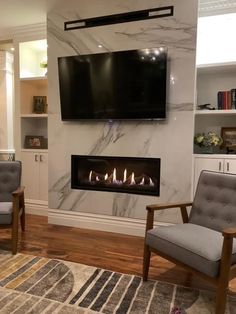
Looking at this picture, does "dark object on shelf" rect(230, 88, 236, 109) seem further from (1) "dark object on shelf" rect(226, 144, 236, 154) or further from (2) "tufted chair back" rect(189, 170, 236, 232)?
(2) "tufted chair back" rect(189, 170, 236, 232)

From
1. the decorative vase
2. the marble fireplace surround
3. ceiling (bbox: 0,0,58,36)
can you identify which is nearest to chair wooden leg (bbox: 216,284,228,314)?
the marble fireplace surround

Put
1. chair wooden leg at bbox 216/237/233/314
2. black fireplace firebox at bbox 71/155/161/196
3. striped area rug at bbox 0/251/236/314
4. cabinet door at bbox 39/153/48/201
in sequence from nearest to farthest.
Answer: chair wooden leg at bbox 216/237/233/314, striped area rug at bbox 0/251/236/314, black fireplace firebox at bbox 71/155/161/196, cabinet door at bbox 39/153/48/201

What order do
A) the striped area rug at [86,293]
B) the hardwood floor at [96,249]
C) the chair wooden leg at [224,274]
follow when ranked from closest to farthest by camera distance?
the chair wooden leg at [224,274] < the striped area rug at [86,293] < the hardwood floor at [96,249]

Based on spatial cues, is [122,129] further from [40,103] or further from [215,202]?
[40,103]

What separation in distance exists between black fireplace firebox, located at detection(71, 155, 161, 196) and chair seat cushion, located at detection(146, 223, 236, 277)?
1117 millimetres

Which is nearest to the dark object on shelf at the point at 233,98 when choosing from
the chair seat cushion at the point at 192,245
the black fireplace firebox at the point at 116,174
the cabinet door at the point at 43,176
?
the black fireplace firebox at the point at 116,174

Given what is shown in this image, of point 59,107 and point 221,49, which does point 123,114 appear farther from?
point 221,49

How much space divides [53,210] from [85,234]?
65cm

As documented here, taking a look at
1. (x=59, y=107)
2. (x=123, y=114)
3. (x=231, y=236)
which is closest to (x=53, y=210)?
(x=59, y=107)

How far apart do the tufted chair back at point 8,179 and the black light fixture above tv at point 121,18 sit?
6.07 feet

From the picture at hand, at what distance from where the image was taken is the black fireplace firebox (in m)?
3.41

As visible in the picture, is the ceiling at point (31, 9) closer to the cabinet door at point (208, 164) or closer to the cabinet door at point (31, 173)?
the cabinet door at point (208, 164)

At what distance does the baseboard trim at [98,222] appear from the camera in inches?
135

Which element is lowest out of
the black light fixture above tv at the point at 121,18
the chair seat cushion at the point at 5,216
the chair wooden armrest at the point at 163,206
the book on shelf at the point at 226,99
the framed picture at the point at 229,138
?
the chair seat cushion at the point at 5,216
